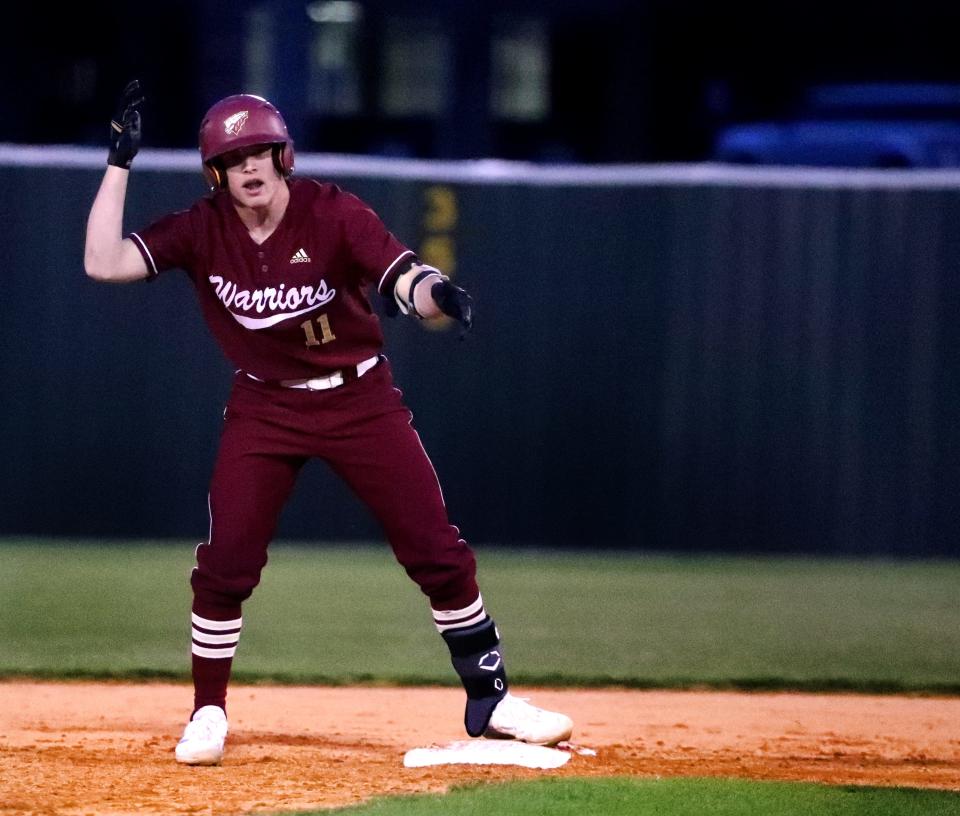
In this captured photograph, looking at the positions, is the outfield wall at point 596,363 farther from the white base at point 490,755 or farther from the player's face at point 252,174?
the player's face at point 252,174

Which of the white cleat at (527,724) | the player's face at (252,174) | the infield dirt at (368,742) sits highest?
the player's face at (252,174)

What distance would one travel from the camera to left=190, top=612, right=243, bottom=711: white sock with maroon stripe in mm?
4539

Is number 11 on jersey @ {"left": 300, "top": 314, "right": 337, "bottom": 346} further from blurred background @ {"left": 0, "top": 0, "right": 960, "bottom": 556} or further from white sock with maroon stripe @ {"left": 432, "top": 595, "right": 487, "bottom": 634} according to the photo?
blurred background @ {"left": 0, "top": 0, "right": 960, "bottom": 556}

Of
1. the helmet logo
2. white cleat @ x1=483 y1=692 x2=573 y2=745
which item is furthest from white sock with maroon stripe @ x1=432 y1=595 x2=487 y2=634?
the helmet logo

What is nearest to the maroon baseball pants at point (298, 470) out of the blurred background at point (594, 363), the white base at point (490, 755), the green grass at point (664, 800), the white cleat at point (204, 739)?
the white cleat at point (204, 739)

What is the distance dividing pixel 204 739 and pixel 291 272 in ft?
4.13

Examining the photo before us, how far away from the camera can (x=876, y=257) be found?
942 cm

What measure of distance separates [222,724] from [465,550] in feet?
2.65

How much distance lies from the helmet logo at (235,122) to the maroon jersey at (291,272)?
0.87ft

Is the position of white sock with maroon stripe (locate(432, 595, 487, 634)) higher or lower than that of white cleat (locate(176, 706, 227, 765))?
higher

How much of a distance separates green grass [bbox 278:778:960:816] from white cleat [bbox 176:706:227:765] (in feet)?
2.04

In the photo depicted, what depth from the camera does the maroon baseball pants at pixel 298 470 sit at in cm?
448

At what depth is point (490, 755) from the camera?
4.55 meters

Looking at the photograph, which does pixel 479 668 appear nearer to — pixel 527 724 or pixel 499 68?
pixel 527 724
